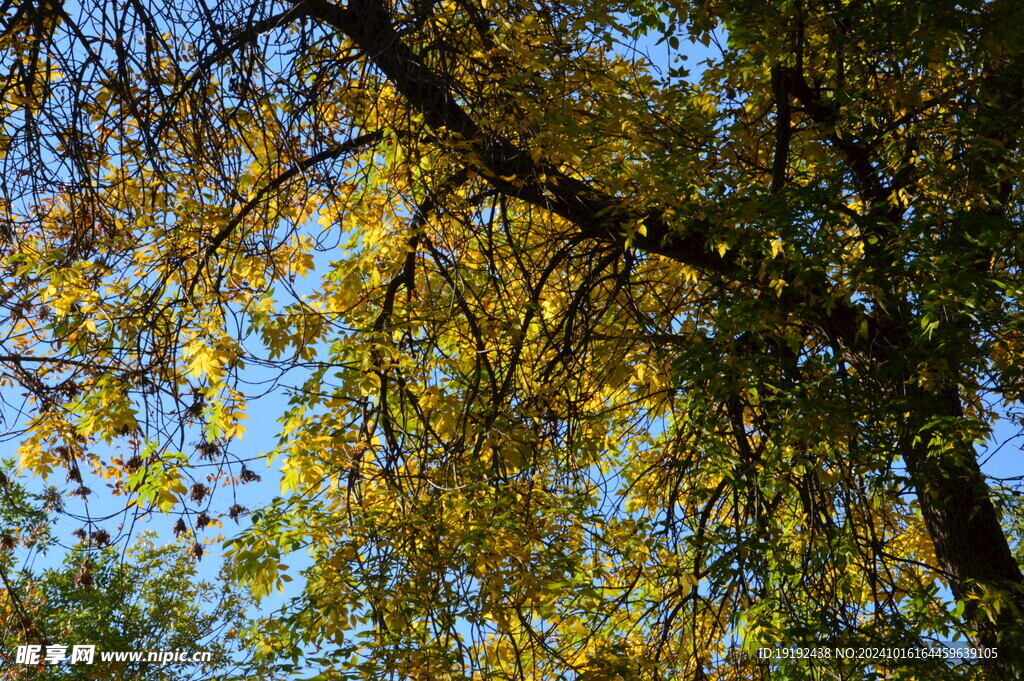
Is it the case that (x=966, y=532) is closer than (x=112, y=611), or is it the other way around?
(x=966, y=532)

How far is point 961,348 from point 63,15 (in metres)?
4.03

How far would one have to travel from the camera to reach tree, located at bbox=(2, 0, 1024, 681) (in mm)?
3977

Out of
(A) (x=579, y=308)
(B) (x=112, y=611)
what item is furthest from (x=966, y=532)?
(B) (x=112, y=611)

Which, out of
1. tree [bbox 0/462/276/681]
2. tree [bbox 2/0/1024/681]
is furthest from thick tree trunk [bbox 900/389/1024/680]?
tree [bbox 0/462/276/681]

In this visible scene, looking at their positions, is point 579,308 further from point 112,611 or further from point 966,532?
point 112,611

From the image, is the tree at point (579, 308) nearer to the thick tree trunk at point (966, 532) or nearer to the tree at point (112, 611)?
the thick tree trunk at point (966, 532)

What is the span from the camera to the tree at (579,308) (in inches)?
157

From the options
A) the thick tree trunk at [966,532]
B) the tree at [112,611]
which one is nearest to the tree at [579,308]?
the thick tree trunk at [966,532]

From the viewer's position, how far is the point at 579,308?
5852mm

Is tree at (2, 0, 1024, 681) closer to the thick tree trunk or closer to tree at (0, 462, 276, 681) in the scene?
the thick tree trunk

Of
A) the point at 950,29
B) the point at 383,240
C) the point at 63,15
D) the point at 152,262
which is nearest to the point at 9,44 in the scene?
the point at 63,15

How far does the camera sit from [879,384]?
4.88m

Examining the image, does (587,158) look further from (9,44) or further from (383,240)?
(9,44)

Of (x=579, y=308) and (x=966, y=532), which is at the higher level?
(x=579, y=308)
